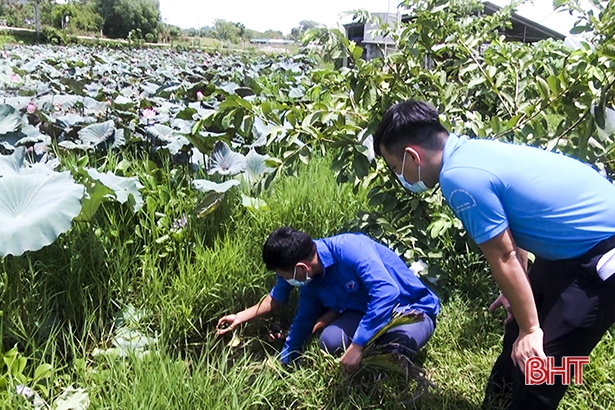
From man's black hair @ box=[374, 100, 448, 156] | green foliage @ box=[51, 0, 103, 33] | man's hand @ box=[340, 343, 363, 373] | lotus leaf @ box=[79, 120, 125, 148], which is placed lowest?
man's hand @ box=[340, 343, 363, 373]

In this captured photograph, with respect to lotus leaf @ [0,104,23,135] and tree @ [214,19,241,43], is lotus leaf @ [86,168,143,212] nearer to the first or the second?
lotus leaf @ [0,104,23,135]

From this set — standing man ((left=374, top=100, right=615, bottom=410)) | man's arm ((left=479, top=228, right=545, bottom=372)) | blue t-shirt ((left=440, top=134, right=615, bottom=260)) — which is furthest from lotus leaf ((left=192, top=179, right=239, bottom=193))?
man's arm ((left=479, top=228, right=545, bottom=372))

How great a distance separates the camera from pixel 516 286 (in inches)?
63.1

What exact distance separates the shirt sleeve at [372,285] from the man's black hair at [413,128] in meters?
0.72

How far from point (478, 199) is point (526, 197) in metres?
0.19

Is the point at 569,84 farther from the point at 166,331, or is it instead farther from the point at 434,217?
the point at 166,331

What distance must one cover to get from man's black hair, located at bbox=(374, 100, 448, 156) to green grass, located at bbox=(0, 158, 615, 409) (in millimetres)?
1139

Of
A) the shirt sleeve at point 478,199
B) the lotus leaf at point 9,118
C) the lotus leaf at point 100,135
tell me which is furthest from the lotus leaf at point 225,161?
the shirt sleeve at point 478,199

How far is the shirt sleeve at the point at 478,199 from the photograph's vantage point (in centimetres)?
153

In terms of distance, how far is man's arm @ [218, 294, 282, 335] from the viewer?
2635 millimetres

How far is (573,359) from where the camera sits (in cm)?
177

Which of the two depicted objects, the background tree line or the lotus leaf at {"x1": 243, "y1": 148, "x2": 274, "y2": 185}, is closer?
the lotus leaf at {"x1": 243, "y1": 148, "x2": 274, "y2": 185}

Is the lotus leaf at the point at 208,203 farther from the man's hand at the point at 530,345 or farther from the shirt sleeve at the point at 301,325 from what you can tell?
the man's hand at the point at 530,345

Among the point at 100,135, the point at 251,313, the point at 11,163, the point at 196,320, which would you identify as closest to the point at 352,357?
the point at 251,313
